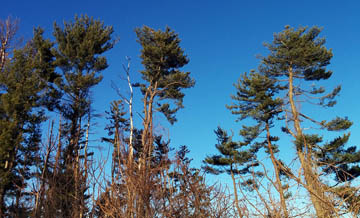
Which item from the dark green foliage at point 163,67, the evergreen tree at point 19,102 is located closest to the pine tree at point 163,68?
the dark green foliage at point 163,67

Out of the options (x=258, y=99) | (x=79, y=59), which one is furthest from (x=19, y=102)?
(x=258, y=99)

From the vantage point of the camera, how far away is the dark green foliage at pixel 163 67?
1388cm

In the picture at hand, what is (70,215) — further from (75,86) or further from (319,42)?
(319,42)

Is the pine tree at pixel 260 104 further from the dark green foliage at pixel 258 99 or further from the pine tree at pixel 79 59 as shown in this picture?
the pine tree at pixel 79 59

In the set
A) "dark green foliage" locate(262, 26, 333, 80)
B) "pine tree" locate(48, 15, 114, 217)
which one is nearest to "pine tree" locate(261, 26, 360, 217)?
"dark green foliage" locate(262, 26, 333, 80)

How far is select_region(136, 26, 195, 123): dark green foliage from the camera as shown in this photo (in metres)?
13.9

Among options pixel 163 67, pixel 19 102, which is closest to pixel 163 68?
pixel 163 67

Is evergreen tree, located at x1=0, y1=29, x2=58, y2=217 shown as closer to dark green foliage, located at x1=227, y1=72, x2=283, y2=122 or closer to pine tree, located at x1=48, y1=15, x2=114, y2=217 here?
pine tree, located at x1=48, y1=15, x2=114, y2=217

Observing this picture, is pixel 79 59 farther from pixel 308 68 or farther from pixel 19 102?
pixel 308 68

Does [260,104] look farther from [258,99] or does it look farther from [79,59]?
[79,59]

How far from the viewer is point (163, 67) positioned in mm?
14523

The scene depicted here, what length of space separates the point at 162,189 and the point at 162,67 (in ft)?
39.5

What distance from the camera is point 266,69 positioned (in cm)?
1692

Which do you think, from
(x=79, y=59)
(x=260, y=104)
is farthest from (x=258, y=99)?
(x=79, y=59)
